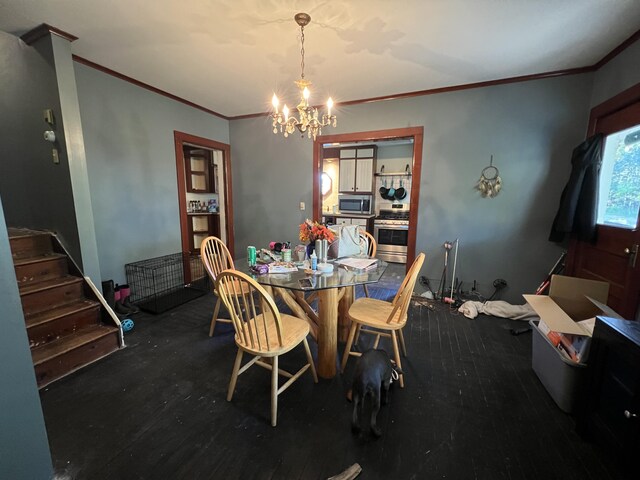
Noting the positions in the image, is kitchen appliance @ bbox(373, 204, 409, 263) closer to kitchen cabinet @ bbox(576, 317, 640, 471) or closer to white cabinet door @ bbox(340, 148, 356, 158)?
white cabinet door @ bbox(340, 148, 356, 158)

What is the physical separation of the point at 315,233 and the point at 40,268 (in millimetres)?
2290

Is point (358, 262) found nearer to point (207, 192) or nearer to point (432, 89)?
point (432, 89)

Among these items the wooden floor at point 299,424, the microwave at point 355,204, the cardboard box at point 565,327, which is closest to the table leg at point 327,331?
the wooden floor at point 299,424

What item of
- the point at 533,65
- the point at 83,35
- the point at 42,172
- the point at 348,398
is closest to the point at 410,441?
the point at 348,398

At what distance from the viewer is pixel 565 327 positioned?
1.59m

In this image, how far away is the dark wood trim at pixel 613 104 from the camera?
197 cm

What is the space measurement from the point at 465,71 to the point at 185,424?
3.66 metres

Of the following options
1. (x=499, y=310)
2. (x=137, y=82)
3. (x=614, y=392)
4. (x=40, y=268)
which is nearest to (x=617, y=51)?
(x=499, y=310)

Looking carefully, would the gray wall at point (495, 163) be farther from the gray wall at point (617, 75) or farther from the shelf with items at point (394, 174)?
the shelf with items at point (394, 174)

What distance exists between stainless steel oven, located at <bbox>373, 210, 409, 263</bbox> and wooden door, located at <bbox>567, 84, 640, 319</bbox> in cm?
259

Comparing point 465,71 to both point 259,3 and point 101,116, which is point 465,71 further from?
point 101,116

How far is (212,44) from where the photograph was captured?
2.13 m

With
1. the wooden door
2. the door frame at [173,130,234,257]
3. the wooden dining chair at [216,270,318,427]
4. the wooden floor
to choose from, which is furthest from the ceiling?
the wooden floor

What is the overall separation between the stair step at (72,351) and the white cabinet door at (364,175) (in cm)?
461
